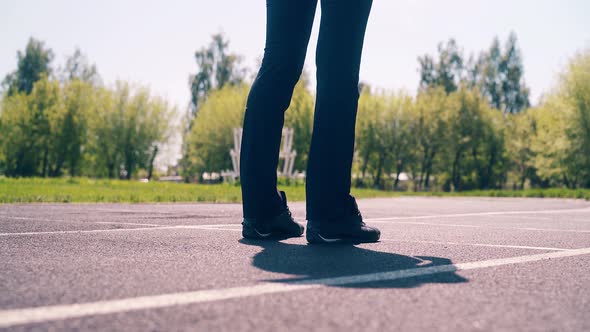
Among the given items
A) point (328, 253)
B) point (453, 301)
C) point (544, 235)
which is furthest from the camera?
point (544, 235)

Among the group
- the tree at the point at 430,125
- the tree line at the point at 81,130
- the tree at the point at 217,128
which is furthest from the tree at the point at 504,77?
the tree line at the point at 81,130

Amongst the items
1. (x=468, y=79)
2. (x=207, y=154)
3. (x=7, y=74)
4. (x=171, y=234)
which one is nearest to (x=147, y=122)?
(x=207, y=154)

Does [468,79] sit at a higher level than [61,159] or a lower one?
higher

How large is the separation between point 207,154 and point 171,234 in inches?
1945

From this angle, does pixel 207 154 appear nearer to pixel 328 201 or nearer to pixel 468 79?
pixel 468 79

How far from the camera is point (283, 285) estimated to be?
1891 millimetres

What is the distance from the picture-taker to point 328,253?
2779mm

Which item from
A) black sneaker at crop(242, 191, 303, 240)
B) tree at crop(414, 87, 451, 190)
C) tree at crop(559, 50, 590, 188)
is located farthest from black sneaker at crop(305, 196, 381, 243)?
tree at crop(414, 87, 451, 190)

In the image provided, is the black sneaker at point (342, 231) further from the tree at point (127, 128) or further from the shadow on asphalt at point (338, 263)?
the tree at point (127, 128)

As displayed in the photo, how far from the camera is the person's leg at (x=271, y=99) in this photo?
3.33m

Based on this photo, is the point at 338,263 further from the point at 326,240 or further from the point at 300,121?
the point at 300,121

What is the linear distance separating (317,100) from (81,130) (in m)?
52.1

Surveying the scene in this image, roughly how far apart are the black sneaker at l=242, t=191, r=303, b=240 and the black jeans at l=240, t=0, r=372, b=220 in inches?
1.6

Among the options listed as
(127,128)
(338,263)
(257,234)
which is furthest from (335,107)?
(127,128)
